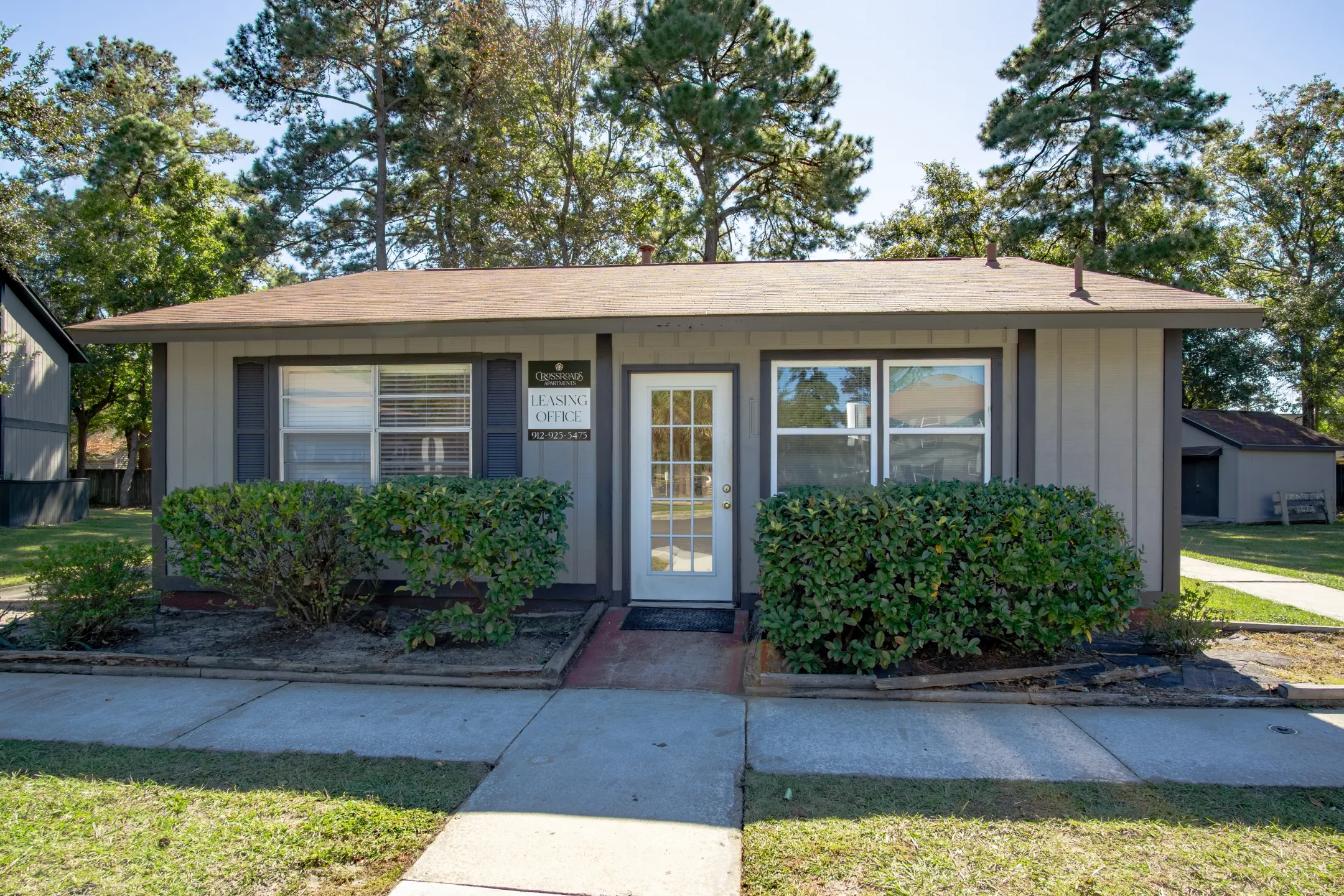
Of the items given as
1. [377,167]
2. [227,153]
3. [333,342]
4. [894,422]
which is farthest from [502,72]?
[894,422]

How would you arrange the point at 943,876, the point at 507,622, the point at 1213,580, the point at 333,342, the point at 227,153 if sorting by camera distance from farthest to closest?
the point at 227,153 < the point at 1213,580 < the point at 333,342 < the point at 507,622 < the point at 943,876

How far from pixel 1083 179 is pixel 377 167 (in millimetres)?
17483

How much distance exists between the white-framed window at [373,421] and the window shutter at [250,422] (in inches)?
6.5

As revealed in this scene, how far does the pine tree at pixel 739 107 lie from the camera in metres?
17.4

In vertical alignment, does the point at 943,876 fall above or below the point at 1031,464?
below

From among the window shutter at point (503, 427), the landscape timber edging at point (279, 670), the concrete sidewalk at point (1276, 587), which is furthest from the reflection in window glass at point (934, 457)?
the concrete sidewalk at point (1276, 587)

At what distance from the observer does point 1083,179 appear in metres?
19.6

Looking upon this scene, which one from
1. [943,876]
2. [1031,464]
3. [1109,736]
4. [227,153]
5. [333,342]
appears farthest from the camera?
[227,153]

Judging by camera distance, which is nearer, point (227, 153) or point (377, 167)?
point (377, 167)

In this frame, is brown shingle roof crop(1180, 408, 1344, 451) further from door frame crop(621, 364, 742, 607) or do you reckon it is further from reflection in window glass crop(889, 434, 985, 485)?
door frame crop(621, 364, 742, 607)

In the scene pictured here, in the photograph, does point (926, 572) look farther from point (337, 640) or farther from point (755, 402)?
point (337, 640)

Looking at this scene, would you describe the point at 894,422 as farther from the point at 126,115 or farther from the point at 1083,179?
the point at 126,115

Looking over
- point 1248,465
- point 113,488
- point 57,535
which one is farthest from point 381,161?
point 1248,465

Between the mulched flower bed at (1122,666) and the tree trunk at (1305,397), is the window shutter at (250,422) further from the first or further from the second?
→ the tree trunk at (1305,397)
